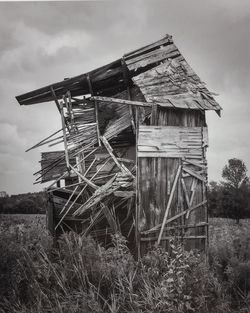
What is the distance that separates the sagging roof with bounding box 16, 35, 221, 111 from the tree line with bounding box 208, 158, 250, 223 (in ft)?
72.3

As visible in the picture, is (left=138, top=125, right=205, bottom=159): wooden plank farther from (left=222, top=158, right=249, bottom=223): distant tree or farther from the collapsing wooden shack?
(left=222, top=158, right=249, bottom=223): distant tree

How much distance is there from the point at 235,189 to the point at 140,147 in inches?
979

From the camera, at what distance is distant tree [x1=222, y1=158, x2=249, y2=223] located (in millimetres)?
30594

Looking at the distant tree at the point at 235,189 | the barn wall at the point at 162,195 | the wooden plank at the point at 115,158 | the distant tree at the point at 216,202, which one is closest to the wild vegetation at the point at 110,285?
the barn wall at the point at 162,195

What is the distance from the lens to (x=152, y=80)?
33.5 feet

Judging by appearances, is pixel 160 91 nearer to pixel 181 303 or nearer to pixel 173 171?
pixel 173 171

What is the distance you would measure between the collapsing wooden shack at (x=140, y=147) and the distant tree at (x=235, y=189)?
20.8 m

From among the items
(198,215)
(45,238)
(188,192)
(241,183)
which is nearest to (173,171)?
(188,192)

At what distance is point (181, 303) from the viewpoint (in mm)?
4758

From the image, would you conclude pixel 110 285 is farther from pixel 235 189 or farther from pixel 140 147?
pixel 235 189

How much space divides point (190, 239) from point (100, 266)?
440 centimetres

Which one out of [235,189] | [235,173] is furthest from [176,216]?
[235,173]

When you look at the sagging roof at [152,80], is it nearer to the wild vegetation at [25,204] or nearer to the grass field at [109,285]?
the grass field at [109,285]

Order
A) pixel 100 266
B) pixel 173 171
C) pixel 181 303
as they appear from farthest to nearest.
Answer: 1. pixel 173 171
2. pixel 100 266
3. pixel 181 303
